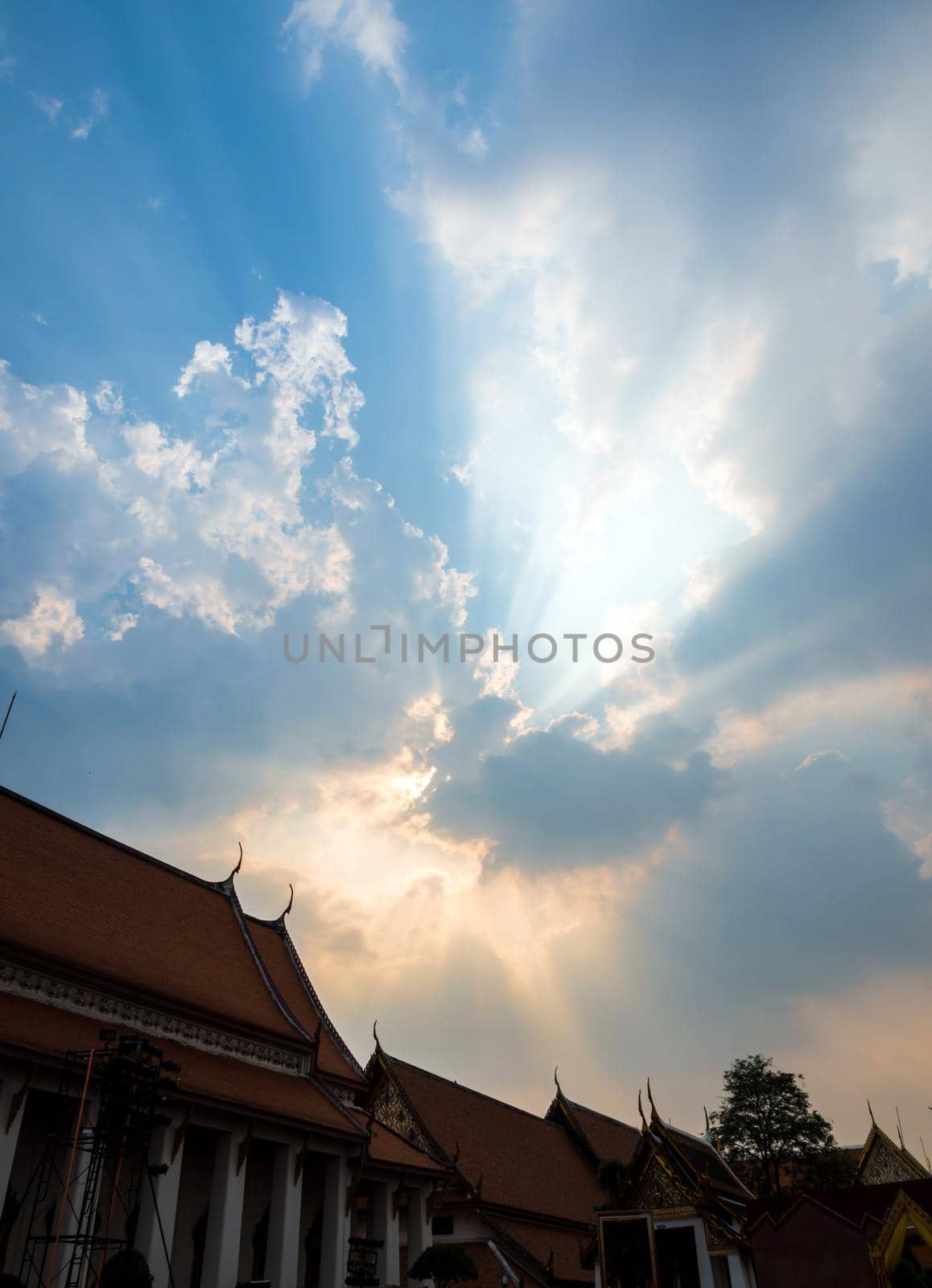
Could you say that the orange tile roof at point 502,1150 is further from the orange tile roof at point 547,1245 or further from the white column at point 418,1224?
the white column at point 418,1224

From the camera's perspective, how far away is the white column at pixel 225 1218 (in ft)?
55.9

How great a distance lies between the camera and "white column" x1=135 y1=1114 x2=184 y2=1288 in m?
16.0

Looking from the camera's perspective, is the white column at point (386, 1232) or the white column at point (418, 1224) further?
the white column at point (418, 1224)

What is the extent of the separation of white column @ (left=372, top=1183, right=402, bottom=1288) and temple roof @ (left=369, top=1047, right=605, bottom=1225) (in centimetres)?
341

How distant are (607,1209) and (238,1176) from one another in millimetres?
7003

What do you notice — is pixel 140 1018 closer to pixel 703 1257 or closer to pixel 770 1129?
pixel 703 1257

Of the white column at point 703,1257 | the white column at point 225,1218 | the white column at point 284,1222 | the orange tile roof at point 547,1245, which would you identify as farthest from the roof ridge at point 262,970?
the white column at point 703,1257

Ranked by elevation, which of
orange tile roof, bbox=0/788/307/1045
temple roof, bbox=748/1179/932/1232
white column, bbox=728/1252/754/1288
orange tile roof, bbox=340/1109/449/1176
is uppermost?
orange tile roof, bbox=0/788/307/1045

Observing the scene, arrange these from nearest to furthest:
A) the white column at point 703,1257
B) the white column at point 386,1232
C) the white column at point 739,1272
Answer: the white column at point 739,1272, the white column at point 703,1257, the white column at point 386,1232

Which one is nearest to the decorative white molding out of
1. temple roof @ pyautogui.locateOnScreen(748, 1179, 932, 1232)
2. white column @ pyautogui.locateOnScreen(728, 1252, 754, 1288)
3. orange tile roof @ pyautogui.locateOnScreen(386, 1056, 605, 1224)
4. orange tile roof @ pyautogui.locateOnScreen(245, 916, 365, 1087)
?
orange tile roof @ pyautogui.locateOnScreen(245, 916, 365, 1087)

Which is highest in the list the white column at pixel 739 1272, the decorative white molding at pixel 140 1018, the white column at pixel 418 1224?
the decorative white molding at pixel 140 1018

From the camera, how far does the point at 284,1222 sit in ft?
62.4

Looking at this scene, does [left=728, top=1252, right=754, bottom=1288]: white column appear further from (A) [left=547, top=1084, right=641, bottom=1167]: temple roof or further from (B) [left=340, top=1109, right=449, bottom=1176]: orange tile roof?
(A) [left=547, top=1084, right=641, bottom=1167]: temple roof

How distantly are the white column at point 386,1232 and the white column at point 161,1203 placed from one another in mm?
6885
